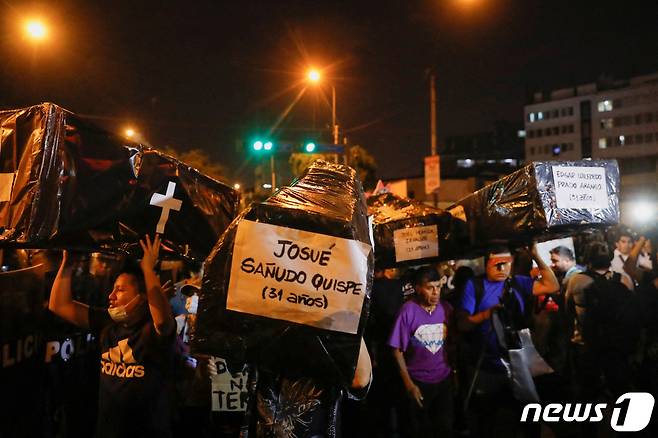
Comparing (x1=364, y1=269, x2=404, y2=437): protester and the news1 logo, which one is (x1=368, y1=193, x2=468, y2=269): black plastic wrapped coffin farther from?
the news1 logo

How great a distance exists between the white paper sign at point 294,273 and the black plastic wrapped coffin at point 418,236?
3.19 meters

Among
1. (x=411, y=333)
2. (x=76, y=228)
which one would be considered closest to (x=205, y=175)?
(x=76, y=228)

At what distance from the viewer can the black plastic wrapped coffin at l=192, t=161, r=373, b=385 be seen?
2689mm

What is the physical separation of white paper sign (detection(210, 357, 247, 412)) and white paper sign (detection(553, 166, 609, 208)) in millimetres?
3329

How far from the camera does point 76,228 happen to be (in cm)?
334

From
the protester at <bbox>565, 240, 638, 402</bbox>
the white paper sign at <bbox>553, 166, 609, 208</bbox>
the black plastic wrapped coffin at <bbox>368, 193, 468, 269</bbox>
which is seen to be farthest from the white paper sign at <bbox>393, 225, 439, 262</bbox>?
the protester at <bbox>565, 240, 638, 402</bbox>

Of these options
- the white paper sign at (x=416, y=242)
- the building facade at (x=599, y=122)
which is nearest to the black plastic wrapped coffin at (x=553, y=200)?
the white paper sign at (x=416, y=242)

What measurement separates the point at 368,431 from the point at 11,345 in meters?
3.92

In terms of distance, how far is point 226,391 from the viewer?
5340 mm

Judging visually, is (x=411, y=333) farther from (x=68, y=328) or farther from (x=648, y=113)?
(x=648, y=113)

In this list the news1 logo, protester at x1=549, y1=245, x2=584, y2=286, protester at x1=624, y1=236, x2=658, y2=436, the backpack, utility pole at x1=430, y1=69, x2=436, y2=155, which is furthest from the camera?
utility pole at x1=430, y1=69, x2=436, y2=155

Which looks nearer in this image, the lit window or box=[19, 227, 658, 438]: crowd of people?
box=[19, 227, 658, 438]: crowd of people

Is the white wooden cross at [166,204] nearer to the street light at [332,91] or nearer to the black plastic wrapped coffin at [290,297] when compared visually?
the black plastic wrapped coffin at [290,297]

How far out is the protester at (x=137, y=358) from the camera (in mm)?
3867
